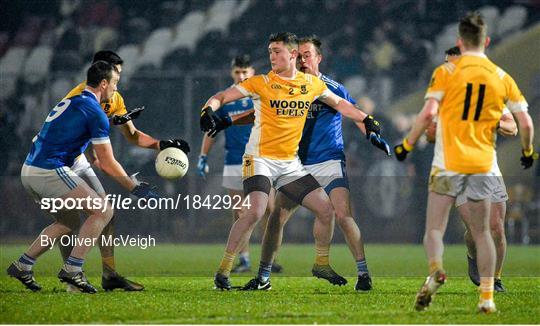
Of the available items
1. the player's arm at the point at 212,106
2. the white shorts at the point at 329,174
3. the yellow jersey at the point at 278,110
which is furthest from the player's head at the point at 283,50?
the white shorts at the point at 329,174

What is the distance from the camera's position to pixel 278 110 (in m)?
8.55

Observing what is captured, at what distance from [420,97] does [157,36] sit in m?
5.18

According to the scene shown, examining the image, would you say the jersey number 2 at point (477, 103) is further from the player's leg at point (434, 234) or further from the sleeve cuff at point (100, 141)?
the sleeve cuff at point (100, 141)

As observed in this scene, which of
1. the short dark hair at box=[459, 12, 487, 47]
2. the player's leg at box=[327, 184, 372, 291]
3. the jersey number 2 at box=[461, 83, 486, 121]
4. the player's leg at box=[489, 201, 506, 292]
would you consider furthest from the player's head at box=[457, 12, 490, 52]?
the player's leg at box=[327, 184, 372, 291]

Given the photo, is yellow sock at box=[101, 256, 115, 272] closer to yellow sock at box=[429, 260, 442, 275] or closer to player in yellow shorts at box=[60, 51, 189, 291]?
player in yellow shorts at box=[60, 51, 189, 291]

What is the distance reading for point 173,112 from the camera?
16.5 metres

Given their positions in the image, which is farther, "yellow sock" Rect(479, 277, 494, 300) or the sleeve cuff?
the sleeve cuff

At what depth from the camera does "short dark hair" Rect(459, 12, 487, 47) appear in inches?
265

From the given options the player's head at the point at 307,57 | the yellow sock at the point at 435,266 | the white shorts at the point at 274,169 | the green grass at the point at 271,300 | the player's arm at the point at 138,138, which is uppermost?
the player's head at the point at 307,57

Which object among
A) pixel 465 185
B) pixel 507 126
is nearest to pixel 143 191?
pixel 465 185

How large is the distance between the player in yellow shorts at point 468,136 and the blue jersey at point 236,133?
4995 mm

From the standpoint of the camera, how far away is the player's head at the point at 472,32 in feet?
22.1

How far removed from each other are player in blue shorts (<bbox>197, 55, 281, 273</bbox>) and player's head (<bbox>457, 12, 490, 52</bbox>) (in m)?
5.01

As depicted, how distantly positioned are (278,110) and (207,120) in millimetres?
783
